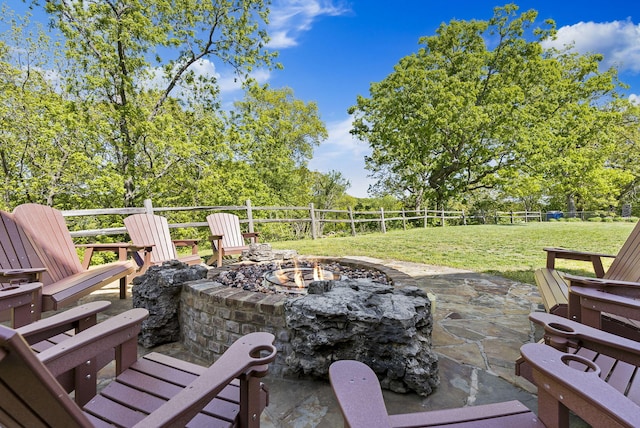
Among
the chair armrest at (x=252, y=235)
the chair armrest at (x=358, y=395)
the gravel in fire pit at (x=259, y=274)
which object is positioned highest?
the chair armrest at (x=358, y=395)

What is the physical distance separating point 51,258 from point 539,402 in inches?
148

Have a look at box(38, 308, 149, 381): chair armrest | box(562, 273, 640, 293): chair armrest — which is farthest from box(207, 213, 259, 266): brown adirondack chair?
box(562, 273, 640, 293): chair armrest

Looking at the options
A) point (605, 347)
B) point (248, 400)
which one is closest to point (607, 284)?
point (605, 347)

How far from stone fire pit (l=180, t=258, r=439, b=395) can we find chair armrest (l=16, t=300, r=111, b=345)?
78 cm

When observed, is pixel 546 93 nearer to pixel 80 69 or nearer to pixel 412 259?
pixel 412 259

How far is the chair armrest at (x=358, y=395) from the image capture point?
70cm

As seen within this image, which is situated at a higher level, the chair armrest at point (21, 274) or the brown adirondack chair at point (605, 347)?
the chair armrest at point (21, 274)

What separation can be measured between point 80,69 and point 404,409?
12.1 metres

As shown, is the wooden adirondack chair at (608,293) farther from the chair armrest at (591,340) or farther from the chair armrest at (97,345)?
the chair armrest at (97,345)

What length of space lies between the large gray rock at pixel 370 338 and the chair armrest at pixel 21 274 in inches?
72.0

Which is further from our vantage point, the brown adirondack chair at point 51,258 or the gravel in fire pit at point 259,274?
the gravel in fire pit at point 259,274

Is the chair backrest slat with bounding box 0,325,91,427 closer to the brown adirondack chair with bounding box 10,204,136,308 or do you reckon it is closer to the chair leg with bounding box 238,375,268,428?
the chair leg with bounding box 238,375,268,428

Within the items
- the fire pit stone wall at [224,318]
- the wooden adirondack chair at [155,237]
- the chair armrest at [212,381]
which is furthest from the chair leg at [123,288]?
the chair armrest at [212,381]

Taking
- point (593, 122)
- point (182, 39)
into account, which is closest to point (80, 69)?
point (182, 39)
